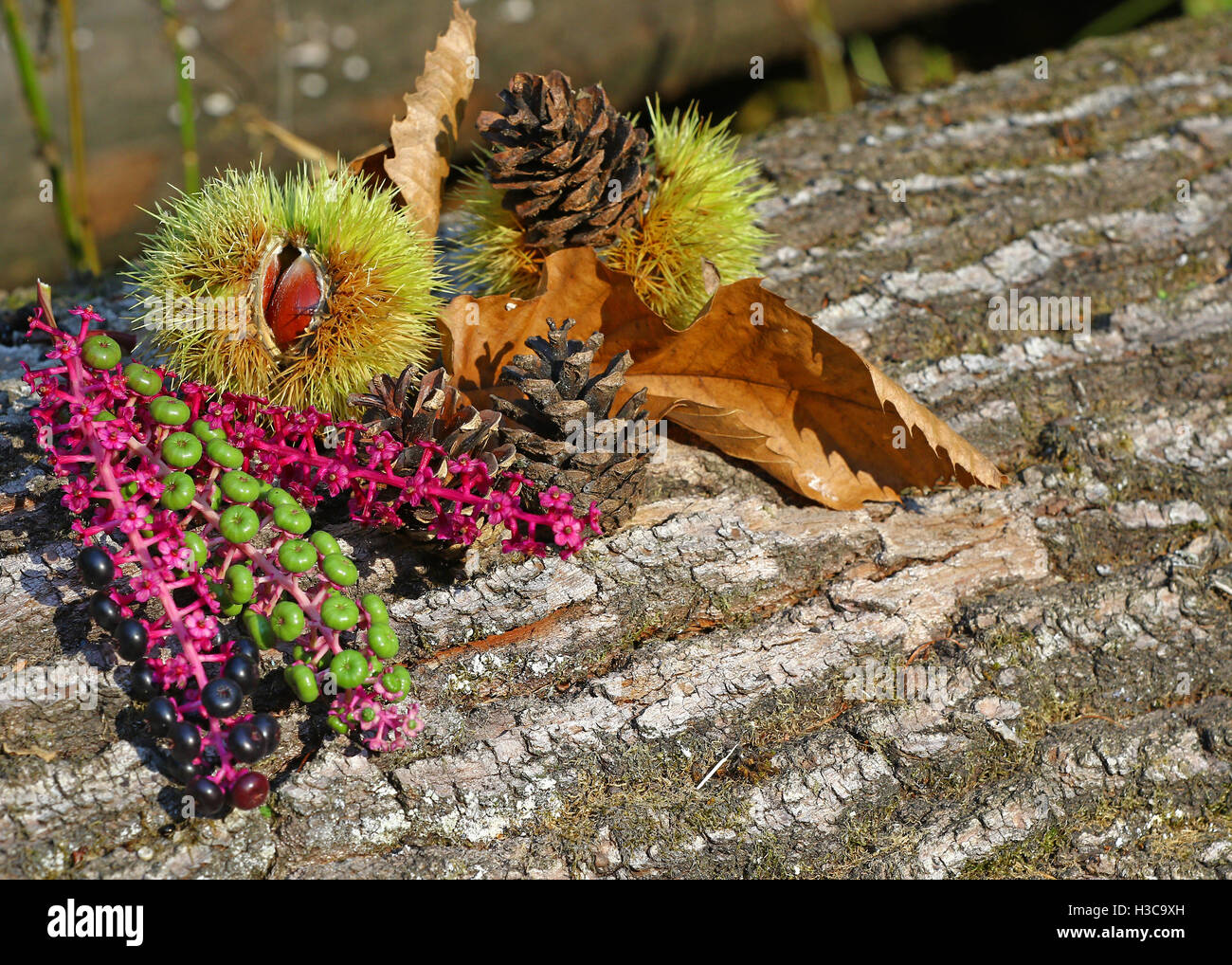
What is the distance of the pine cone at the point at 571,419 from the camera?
1571mm

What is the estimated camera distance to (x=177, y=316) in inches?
61.4

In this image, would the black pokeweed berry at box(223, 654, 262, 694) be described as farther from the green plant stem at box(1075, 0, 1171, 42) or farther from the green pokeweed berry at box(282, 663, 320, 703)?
the green plant stem at box(1075, 0, 1171, 42)

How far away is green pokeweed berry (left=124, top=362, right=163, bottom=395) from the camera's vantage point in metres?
1.42

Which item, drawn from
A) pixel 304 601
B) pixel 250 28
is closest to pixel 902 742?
pixel 304 601

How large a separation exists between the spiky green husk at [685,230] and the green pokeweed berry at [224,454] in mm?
785

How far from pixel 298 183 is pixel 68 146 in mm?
2390

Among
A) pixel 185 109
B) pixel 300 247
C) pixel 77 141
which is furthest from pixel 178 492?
pixel 77 141

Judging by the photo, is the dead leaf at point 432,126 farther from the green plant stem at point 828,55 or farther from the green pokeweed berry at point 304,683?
the green plant stem at point 828,55

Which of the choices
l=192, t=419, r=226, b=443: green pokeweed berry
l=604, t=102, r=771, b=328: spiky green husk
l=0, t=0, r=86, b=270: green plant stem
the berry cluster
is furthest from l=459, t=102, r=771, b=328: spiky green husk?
l=0, t=0, r=86, b=270: green plant stem

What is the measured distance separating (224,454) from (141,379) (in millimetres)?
179

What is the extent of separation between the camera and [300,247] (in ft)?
5.37

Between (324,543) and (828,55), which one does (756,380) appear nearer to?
(324,543)

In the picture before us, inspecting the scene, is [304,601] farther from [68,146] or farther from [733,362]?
[68,146]

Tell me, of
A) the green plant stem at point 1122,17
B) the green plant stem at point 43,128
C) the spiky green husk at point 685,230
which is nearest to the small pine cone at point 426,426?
the spiky green husk at point 685,230
